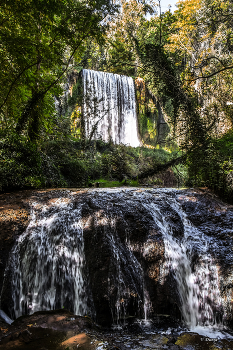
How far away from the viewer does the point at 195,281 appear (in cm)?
355

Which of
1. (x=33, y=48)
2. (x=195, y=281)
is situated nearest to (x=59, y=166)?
(x=33, y=48)

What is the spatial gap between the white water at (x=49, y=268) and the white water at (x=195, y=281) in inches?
60.0

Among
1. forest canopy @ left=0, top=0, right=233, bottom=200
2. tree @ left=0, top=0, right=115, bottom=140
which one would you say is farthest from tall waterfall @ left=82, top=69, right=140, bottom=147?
tree @ left=0, top=0, right=115, bottom=140

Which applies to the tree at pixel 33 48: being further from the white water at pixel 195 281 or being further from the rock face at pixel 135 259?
the white water at pixel 195 281

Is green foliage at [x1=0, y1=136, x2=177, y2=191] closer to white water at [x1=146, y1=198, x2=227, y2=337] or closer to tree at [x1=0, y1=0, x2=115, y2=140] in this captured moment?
tree at [x1=0, y1=0, x2=115, y2=140]

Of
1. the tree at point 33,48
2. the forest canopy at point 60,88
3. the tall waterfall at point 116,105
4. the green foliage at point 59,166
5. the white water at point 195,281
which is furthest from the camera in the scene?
the tall waterfall at point 116,105

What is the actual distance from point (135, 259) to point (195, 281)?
1.10m

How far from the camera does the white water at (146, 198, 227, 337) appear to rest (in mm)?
3205

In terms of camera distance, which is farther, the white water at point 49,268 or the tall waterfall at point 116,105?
the tall waterfall at point 116,105

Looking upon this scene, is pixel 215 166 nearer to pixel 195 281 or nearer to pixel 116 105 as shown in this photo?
pixel 195 281

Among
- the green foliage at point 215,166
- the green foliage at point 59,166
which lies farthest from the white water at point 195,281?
the green foliage at point 59,166

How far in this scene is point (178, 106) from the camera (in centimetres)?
754

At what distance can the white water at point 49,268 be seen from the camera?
3.22 metres

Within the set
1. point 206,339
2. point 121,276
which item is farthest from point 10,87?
point 206,339
